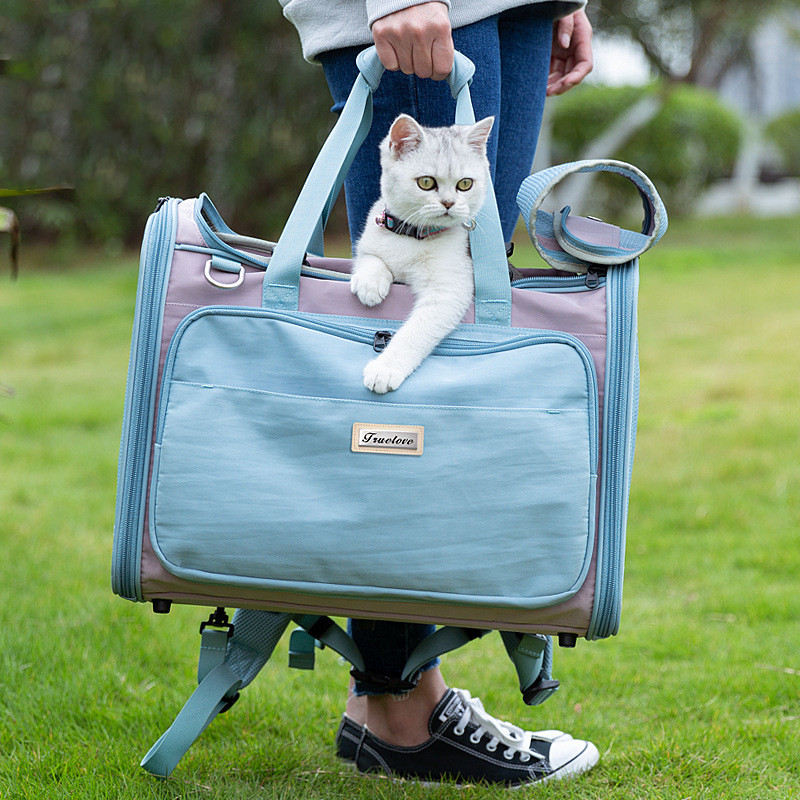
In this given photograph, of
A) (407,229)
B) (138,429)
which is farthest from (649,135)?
(138,429)

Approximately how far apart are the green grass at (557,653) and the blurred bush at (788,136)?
11.0 m

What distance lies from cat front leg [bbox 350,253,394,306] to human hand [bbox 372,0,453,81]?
291 millimetres

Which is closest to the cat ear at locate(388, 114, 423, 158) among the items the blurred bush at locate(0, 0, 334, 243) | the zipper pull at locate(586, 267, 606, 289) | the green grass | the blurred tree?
the zipper pull at locate(586, 267, 606, 289)

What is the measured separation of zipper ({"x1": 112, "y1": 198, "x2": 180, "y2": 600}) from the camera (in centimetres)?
128

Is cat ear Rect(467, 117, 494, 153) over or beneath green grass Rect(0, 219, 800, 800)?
over

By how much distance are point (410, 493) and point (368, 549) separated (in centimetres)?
9

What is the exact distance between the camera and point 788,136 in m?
14.0

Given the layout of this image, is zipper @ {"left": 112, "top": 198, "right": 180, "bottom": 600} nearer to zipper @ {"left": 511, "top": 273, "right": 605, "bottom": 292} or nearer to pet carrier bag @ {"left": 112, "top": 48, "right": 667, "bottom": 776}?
pet carrier bag @ {"left": 112, "top": 48, "right": 667, "bottom": 776}

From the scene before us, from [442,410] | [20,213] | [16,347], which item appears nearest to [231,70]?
[20,213]

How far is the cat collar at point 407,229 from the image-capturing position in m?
1.44

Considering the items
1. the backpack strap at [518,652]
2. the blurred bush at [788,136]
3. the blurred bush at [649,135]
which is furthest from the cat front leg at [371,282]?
the blurred bush at [788,136]

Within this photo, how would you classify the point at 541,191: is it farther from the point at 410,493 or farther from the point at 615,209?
the point at 615,209

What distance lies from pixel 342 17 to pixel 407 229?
0.35m

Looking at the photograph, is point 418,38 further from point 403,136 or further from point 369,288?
point 369,288
